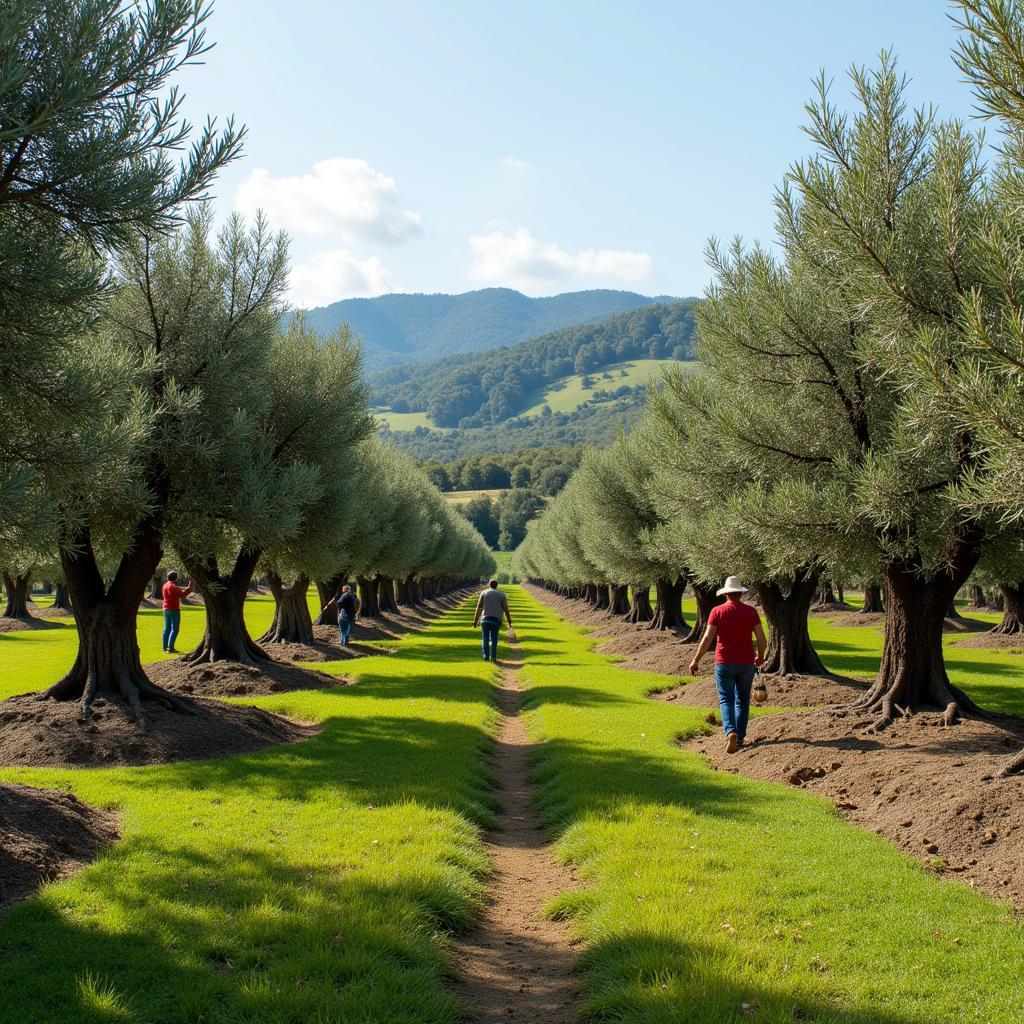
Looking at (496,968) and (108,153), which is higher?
(108,153)

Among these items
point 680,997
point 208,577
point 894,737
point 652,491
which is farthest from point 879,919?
point 208,577

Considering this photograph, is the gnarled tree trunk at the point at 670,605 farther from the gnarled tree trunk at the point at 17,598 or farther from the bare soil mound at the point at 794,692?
the gnarled tree trunk at the point at 17,598

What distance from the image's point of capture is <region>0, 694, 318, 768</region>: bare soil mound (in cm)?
1207

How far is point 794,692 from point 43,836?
599 inches

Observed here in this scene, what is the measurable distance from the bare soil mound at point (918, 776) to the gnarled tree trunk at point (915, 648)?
1.69ft

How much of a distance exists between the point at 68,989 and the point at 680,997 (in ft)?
12.2

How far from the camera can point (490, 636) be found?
27.0 meters

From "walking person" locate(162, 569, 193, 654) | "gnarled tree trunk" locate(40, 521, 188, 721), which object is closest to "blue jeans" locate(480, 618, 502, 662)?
"walking person" locate(162, 569, 193, 654)

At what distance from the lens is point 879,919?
6344mm

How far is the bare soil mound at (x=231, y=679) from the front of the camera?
61.1 feet

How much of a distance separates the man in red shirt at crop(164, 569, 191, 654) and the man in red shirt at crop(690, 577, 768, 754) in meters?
17.1

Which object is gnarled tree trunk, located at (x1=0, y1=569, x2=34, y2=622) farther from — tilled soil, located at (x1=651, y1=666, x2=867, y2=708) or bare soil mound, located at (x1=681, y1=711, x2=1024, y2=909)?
bare soil mound, located at (x1=681, y1=711, x2=1024, y2=909)

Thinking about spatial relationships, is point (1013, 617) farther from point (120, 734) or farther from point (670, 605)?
point (120, 734)

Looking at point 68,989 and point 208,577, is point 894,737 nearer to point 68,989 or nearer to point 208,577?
point 68,989
